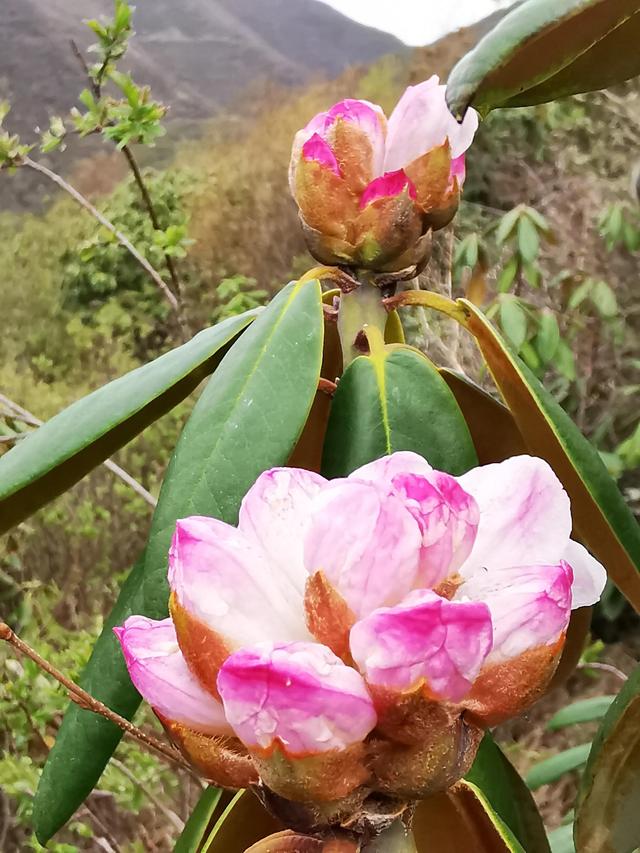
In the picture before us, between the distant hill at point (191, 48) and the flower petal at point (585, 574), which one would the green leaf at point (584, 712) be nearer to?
the flower petal at point (585, 574)

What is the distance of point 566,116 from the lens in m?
2.22

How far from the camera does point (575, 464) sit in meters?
0.42

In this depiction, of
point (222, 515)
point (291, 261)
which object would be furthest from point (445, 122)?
point (291, 261)

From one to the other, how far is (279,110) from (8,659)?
7.07 ft

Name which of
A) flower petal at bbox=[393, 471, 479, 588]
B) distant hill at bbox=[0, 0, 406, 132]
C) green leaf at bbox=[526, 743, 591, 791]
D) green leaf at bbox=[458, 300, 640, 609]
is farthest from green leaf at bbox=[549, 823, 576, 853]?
distant hill at bbox=[0, 0, 406, 132]

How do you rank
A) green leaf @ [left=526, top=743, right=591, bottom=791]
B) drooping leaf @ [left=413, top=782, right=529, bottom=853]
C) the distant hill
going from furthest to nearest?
the distant hill
green leaf @ [left=526, top=743, right=591, bottom=791]
drooping leaf @ [left=413, top=782, right=529, bottom=853]

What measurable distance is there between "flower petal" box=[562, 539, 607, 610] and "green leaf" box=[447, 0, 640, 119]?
265 millimetres

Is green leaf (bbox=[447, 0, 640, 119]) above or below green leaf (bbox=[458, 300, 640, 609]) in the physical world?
above

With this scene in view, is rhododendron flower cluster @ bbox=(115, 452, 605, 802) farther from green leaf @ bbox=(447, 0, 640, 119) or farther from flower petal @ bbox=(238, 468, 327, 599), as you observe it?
green leaf @ bbox=(447, 0, 640, 119)

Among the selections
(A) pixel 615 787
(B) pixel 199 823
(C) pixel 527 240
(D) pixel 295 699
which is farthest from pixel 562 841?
(C) pixel 527 240

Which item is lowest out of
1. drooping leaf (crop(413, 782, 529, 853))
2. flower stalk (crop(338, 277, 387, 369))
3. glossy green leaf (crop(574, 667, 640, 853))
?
glossy green leaf (crop(574, 667, 640, 853))

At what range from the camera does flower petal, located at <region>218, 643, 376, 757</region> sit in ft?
0.64

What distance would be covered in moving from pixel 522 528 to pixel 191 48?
3106 mm

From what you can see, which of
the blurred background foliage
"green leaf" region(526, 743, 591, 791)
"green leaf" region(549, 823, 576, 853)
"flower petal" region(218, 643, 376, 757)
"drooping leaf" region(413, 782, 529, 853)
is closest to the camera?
"flower petal" region(218, 643, 376, 757)
